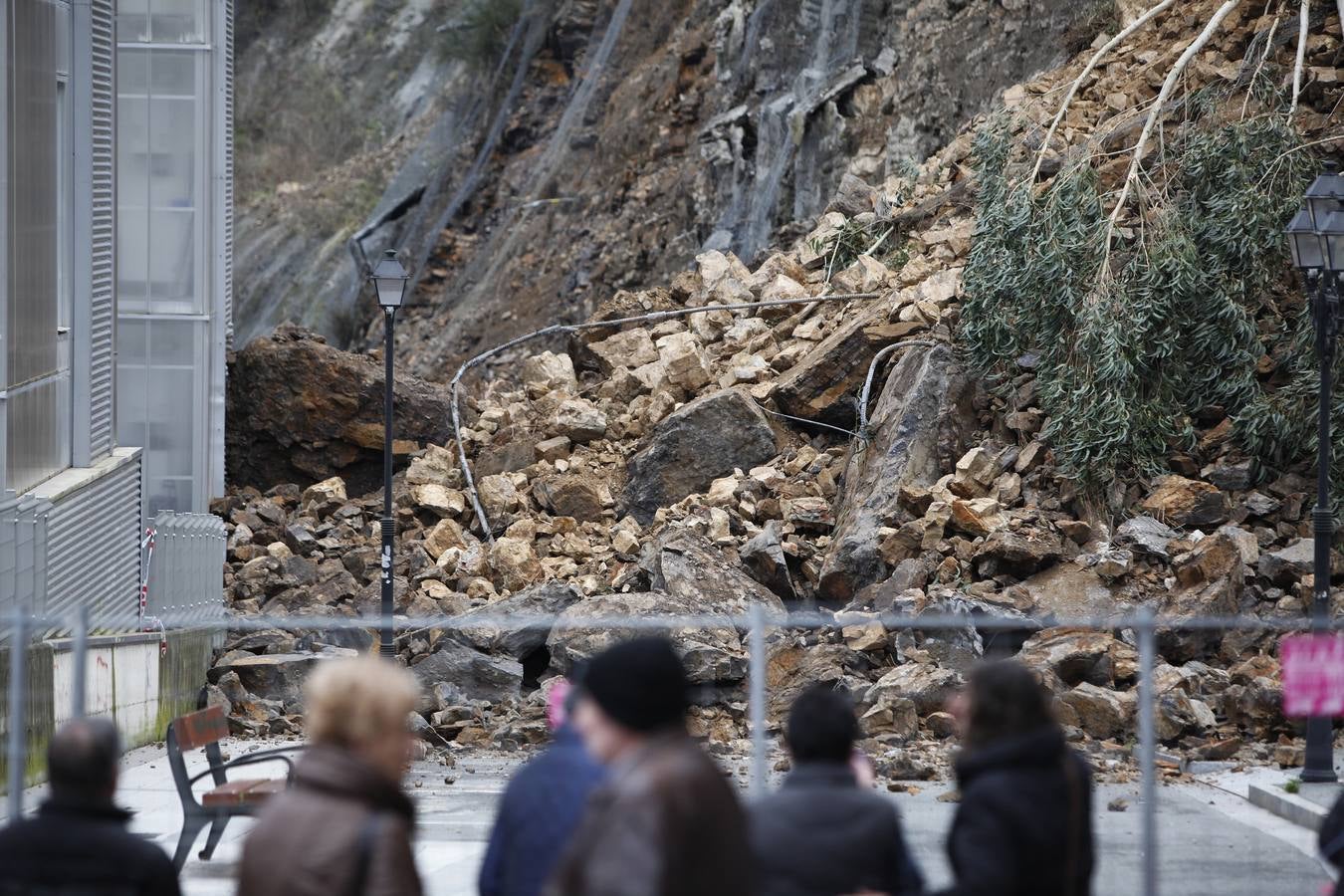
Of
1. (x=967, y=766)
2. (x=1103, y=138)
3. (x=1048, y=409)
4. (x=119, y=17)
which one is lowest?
(x=967, y=766)

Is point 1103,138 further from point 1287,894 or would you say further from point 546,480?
point 1287,894

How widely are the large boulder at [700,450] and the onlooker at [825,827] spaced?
51.0 ft

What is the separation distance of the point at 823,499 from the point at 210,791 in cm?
1200

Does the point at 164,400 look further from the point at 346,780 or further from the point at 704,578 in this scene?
the point at 346,780

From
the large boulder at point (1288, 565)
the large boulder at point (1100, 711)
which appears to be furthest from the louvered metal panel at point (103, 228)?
the large boulder at point (1288, 565)

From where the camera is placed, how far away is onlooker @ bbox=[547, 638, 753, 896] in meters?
3.45

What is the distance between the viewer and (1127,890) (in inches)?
→ 269

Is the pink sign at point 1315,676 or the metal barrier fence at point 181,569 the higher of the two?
the pink sign at point 1315,676

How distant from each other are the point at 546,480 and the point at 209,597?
546 centimetres

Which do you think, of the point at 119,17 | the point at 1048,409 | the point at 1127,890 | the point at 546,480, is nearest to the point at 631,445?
the point at 546,480

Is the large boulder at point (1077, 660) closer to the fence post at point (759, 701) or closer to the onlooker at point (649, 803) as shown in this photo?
the fence post at point (759, 701)

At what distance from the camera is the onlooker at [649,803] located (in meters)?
3.45

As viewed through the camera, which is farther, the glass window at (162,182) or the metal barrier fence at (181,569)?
the glass window at (162,182)

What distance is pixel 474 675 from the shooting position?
1495cm
